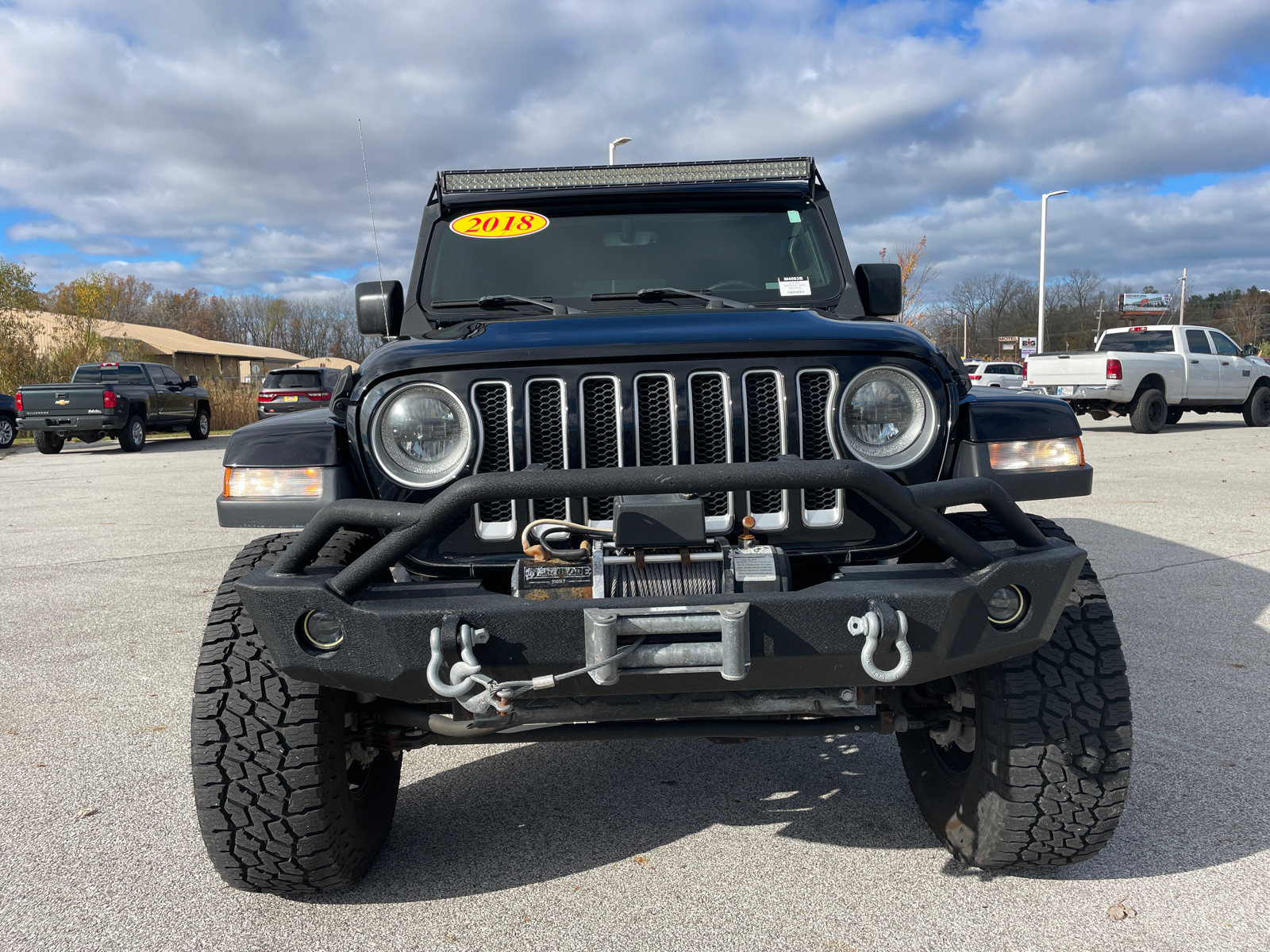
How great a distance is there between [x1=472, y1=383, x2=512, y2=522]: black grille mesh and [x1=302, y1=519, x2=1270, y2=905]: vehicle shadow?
101 centimetres

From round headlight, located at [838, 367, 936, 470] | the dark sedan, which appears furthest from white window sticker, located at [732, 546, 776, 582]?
the dark sedan

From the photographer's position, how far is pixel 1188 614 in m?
4.85

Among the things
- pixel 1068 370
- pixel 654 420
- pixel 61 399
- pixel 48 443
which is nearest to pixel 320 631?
pixel 654 420

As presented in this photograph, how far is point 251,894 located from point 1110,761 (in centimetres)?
222

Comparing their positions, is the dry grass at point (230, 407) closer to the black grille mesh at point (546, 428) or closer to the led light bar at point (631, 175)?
the led light bar at point (631, 175)

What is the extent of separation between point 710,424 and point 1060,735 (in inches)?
44.4

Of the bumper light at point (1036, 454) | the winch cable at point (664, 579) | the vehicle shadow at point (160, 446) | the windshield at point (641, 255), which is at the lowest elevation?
the vehicle shadow at point (160, 446)

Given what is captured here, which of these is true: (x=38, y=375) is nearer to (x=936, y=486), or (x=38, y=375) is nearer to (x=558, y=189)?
(x=558, y=189)

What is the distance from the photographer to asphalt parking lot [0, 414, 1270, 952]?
224 cm

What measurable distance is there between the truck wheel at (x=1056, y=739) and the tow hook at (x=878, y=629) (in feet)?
1.66

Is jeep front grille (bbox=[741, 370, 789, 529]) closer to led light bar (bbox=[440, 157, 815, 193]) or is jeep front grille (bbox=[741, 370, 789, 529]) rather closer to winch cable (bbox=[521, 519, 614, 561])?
winch cable (bbox=[521, 519, 614, 561])

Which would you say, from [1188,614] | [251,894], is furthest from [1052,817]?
[1188,614]

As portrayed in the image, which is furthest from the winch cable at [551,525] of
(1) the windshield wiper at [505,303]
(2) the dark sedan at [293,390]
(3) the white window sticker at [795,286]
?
(2) the dark sedan at [293,390]

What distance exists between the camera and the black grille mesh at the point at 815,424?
7.52 ft
